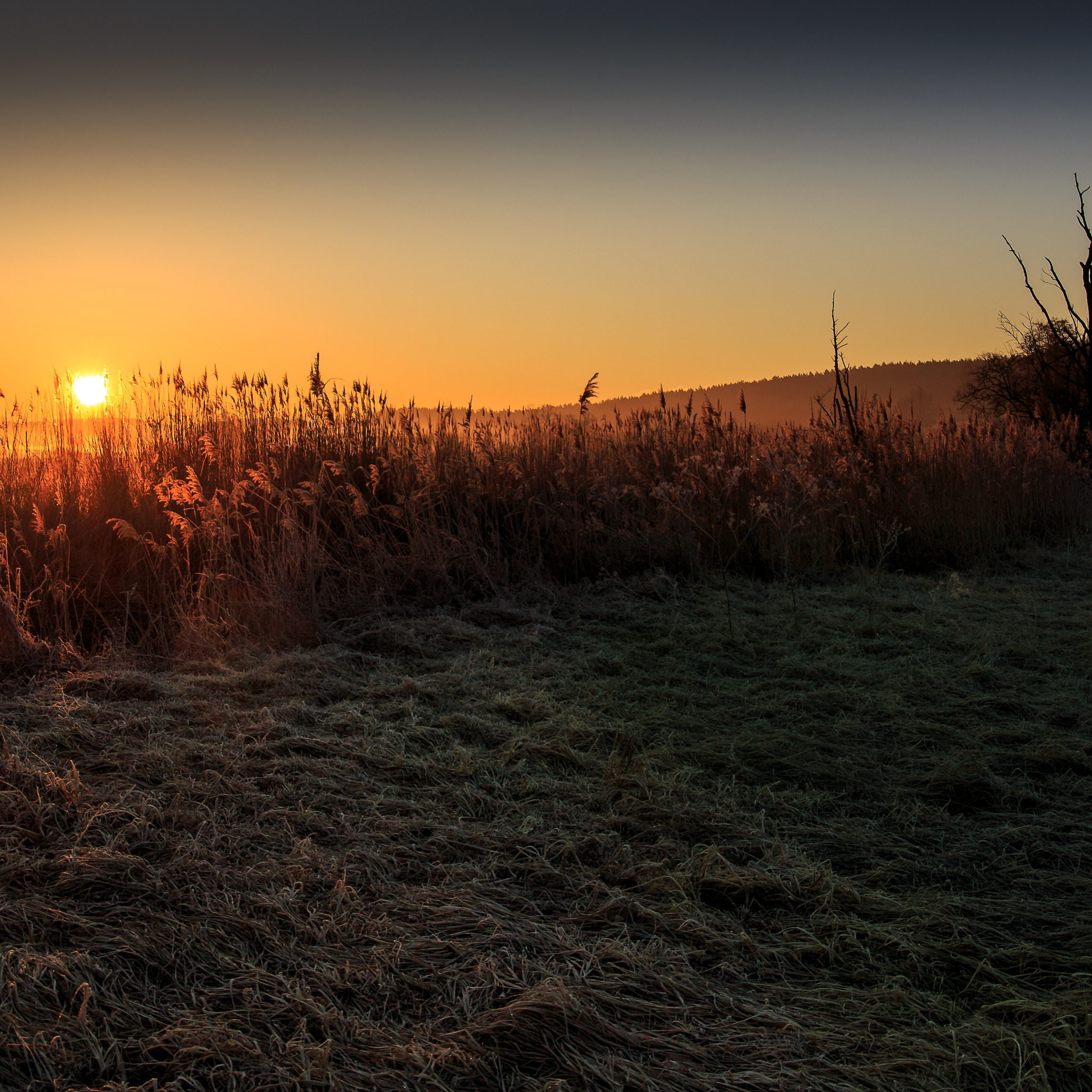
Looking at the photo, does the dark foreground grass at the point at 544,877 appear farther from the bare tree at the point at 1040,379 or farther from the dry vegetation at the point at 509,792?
the bare tree at the point at 1040,379

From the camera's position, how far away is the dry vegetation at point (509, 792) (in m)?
1.51

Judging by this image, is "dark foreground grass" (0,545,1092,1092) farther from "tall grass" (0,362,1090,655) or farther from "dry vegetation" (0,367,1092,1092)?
"tall grass" (0,362,1090,655)

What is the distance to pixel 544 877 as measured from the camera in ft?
6.88

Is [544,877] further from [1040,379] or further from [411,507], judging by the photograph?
[1040,379]

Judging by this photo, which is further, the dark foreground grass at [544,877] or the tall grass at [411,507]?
the tall grass at [411,507]

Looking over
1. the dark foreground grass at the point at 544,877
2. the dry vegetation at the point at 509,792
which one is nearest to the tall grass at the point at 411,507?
the dry vegetation at the point at 509,792

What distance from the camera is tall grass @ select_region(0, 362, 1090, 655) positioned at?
15.0 feet

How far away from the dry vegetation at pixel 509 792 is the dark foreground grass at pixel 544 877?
11 mm

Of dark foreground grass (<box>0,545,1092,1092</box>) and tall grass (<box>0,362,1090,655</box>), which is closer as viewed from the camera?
dark foreground grass (<box>0,545,1092,1092</box>)

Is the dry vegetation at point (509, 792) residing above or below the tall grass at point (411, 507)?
below

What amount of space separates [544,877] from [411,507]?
369 cm

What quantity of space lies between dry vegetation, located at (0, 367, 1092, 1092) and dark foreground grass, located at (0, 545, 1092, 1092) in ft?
0.03

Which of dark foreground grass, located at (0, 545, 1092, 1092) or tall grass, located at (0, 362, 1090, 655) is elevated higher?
tall grass, located at (0, 362, 1090, 655)

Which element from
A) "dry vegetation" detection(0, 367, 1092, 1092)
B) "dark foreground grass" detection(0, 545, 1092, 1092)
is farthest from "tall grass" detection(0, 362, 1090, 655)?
"dark foreground grass" detection(0, 545, 1092, 1092)
